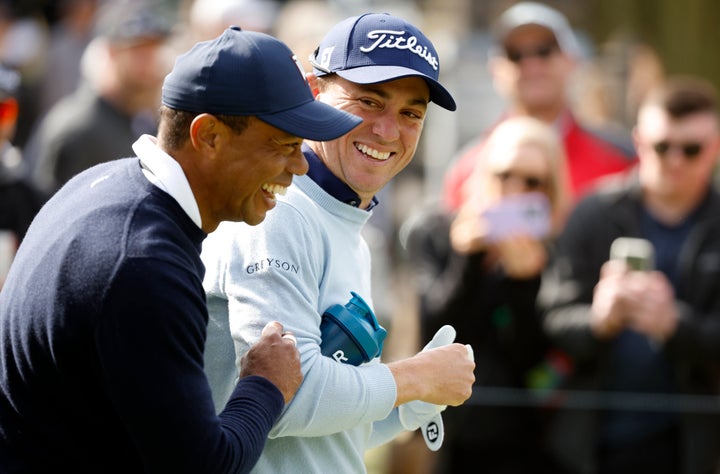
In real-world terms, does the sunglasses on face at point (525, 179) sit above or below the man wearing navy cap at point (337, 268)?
below

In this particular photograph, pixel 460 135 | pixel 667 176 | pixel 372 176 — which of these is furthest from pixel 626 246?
pixel 460 135

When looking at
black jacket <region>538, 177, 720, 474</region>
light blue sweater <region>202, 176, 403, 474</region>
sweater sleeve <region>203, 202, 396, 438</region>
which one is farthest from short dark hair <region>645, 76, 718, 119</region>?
sweater sleeve <region>203, 202, 396, 438</region>

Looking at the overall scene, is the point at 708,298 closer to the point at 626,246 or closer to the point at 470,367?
the point at 626,246

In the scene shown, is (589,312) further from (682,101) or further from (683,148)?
(682,101)

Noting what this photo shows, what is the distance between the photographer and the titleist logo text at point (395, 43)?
128 inches

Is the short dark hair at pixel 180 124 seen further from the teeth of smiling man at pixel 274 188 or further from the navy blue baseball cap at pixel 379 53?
the navy blue baseball cap at pixel 379 53

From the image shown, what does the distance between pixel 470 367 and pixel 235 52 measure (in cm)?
99

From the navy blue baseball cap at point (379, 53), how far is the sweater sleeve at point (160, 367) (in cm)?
88

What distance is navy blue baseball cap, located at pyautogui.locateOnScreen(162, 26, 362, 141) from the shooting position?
2703mm

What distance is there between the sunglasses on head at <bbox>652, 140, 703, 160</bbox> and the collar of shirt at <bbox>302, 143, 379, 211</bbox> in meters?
3.06

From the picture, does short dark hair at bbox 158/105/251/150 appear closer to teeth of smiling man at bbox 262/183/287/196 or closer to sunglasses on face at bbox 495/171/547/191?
teeth of smiling man at bbox 262/183/287/196

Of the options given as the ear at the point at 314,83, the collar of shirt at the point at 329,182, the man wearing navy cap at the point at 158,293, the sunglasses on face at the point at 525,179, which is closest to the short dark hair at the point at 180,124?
the man wearing navy cap at the point at 158,293

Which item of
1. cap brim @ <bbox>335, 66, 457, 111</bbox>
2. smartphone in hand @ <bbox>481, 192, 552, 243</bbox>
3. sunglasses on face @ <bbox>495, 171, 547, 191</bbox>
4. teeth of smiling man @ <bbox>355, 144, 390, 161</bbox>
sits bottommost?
smartphone in hand @ <bbox>481, 192, 552, 243</bbox>

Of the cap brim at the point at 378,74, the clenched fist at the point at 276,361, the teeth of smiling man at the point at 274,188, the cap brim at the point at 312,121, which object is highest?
the cap brim at the point at 378,74
